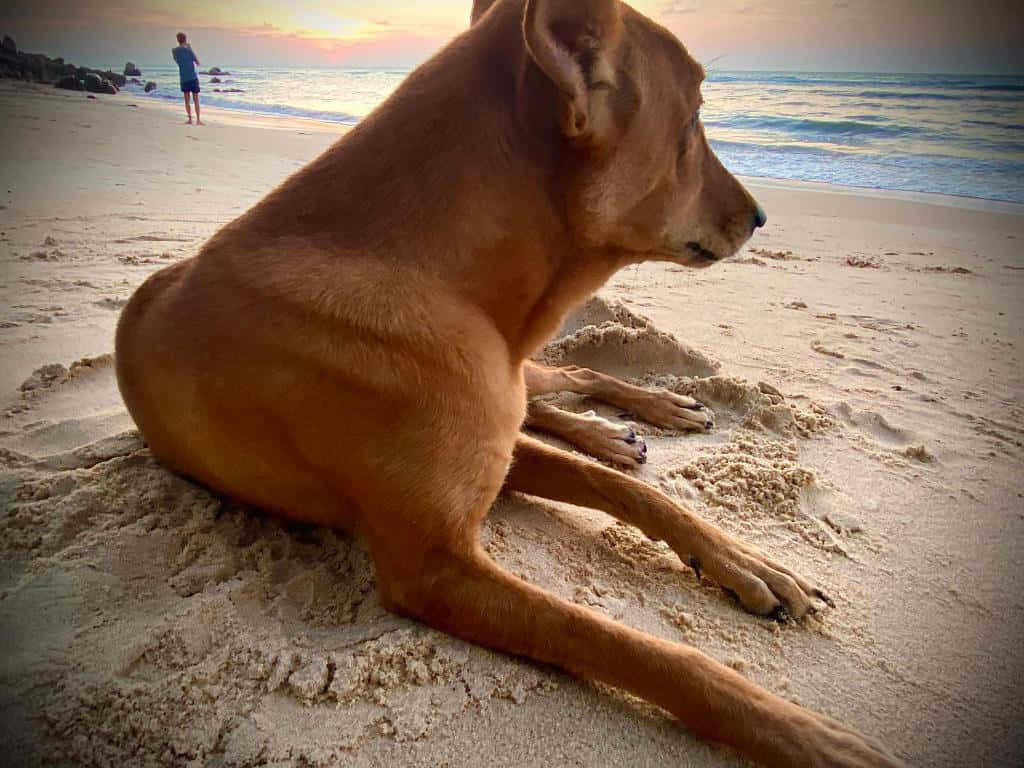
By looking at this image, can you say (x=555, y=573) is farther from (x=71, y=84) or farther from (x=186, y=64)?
(x=71, y=84)

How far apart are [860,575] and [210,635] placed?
6.95 ft

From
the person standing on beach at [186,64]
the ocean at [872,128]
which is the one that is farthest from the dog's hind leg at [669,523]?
the person standing on beach at [186,64]

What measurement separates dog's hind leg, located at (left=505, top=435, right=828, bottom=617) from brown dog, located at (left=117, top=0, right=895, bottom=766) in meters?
0.46

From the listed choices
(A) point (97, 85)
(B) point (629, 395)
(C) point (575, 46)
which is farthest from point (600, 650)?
(A) point (97, 85)

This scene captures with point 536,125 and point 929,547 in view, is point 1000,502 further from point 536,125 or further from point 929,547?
point 536,125

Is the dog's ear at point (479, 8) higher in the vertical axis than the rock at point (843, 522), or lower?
higher

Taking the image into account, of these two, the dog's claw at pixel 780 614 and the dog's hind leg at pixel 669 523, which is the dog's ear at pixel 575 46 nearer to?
the dog's hind leg at pixel 669 523

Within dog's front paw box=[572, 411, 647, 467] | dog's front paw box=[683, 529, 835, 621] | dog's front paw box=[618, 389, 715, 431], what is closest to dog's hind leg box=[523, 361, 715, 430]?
dog's front paw box=[618, 389, 715, 431]

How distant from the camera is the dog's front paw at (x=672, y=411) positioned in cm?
308

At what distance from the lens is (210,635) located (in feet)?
5.25

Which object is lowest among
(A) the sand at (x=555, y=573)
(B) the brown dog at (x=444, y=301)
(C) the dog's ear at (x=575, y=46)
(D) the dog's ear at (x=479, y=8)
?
(A) the sand at (x=555, y=573)

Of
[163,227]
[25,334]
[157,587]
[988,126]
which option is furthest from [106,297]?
[988,126]

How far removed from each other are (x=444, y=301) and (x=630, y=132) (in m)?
0.71

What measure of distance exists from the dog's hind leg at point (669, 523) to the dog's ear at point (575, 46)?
125cm
